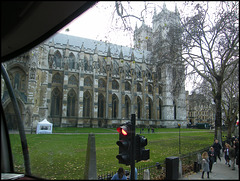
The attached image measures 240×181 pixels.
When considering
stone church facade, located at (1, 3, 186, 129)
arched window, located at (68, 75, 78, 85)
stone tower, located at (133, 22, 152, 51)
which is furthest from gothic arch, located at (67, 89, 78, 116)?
stone tower, located at (133, 22, 152, 51)

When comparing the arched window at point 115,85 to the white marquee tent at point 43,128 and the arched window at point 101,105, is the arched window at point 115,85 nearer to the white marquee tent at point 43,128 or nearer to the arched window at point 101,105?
the arched window at point 101,105

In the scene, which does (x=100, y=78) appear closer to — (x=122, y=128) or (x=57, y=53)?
(x=57, y=53)

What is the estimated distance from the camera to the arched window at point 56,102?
108 feet

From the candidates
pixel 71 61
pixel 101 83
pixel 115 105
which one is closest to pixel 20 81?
pixel 71 61

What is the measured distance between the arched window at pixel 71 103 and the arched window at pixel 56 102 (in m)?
1.53

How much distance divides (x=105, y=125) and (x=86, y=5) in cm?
3405

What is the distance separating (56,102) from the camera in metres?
33.3

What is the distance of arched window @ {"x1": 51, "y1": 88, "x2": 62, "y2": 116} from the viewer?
32906 mm

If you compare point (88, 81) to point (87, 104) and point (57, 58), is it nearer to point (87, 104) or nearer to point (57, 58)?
point (87, 104)

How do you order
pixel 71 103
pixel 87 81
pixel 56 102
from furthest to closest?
pixel 87 81, pixel 71 103, pixel 56 102

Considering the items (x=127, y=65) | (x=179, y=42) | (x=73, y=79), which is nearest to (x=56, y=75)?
(x=73, y=79)

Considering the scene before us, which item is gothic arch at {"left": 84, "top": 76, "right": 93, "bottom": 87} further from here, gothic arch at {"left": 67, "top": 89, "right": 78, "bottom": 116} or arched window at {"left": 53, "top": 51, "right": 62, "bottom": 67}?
arched window at {"left": 53, "top": 51, "right": 62, "bottom": 67}

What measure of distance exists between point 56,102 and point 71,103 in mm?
2710

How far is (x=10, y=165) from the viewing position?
3.42 m
